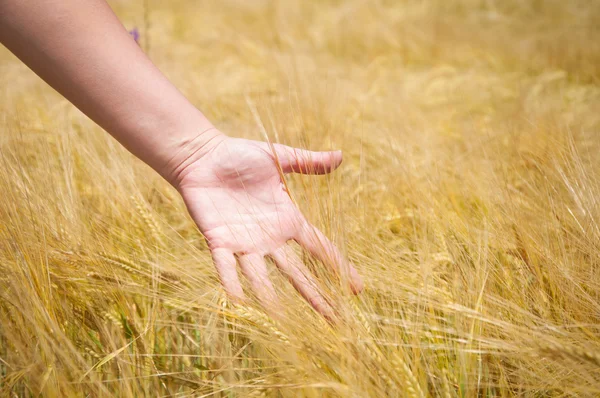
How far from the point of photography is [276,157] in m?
0.80

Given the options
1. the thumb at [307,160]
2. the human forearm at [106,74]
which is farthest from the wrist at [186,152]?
the thumb at [307,160]

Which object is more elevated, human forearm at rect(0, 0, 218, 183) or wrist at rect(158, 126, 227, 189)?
human forearm at rect(0, 0, 218, 183)

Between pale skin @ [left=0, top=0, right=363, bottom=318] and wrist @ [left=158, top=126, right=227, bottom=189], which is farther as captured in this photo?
wrist @ [left=158, top=126, right=227, bottom=189]

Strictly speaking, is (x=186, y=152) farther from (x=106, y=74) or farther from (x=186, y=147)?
(x=106, y=74)

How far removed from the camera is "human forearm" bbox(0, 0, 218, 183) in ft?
2.43

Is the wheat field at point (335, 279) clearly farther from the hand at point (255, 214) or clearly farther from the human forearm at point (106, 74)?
the human forearm at point (106, 74)

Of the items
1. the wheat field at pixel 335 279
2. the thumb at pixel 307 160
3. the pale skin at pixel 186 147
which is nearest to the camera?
the wheat field at pixel 335 279

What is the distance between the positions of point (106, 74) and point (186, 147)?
19 cm

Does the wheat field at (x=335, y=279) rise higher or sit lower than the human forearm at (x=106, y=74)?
lower

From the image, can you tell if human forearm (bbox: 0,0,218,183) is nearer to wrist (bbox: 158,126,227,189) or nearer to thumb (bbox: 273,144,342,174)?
wrist (bbox: 158,126,227,189)

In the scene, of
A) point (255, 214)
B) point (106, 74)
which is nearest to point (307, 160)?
point (255, 214)

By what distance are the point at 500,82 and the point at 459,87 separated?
0.87 feet

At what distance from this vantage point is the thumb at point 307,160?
2.75 ft

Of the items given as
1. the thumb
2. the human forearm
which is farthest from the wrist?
the thumb
